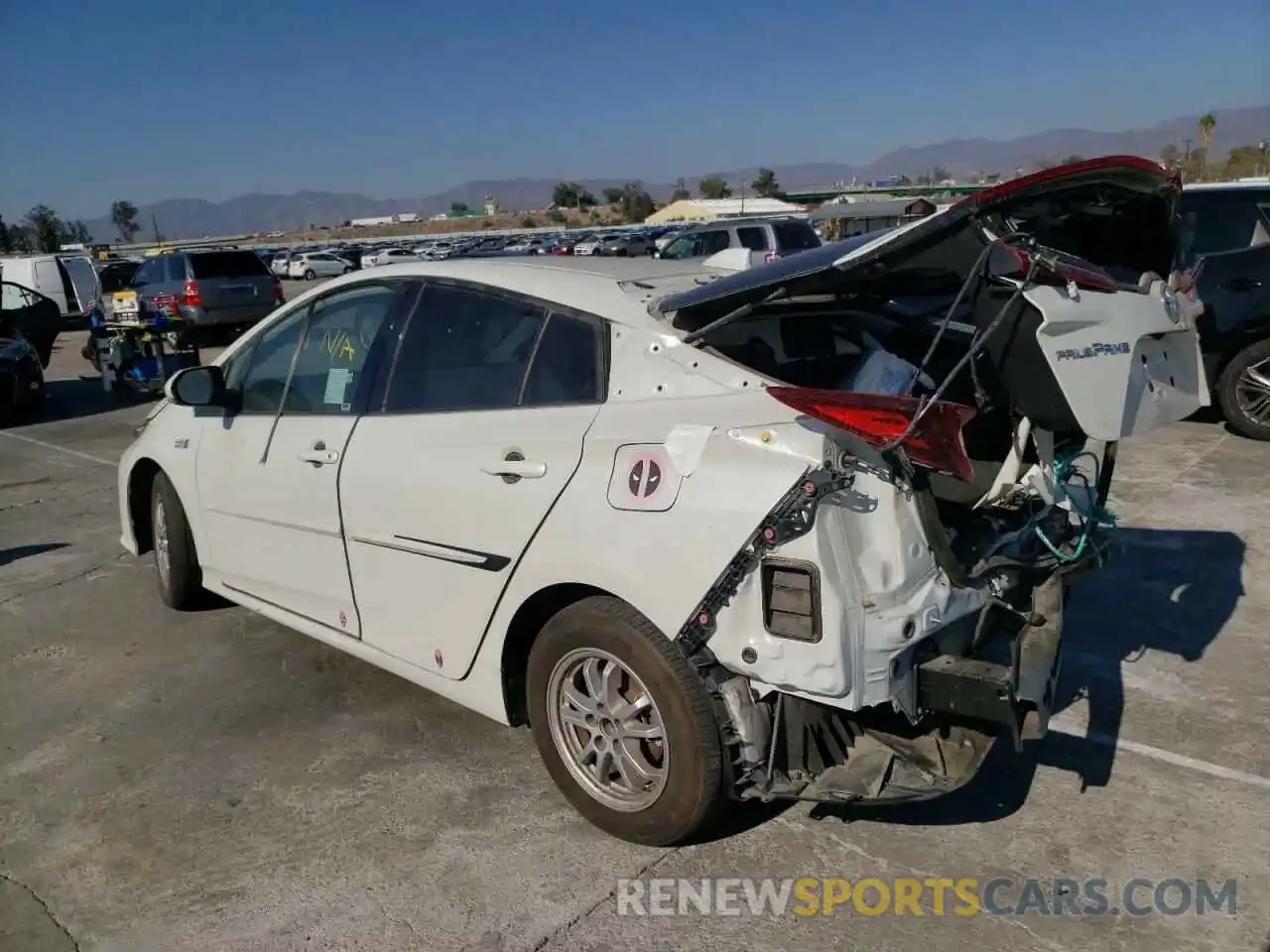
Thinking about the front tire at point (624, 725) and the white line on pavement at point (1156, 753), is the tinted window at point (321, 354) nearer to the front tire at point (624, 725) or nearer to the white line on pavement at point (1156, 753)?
the front tire at point (624, 725)

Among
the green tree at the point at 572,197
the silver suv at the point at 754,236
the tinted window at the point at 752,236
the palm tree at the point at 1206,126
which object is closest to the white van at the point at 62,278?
the silver suv at the point at 754,236

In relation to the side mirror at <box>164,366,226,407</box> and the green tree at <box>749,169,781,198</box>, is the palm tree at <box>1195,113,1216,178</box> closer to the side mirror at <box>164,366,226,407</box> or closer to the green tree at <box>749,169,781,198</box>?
the green tree at <box>749,169,781,198</box>

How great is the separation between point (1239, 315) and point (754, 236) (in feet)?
39.3

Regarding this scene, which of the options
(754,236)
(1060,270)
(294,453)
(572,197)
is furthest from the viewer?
(572,197)

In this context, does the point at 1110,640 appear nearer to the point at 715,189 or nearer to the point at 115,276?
the point at 115,276

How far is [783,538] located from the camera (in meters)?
2.61

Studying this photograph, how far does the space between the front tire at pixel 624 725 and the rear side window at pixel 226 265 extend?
19.1 m

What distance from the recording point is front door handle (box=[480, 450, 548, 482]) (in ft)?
10.3

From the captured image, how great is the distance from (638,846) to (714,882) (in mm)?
283

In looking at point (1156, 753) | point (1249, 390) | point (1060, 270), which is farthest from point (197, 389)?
point (1249, 390)

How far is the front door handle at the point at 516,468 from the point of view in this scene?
3.12 meters

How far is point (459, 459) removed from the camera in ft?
11.1

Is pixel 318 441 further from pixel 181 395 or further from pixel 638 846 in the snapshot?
pixel 638 846

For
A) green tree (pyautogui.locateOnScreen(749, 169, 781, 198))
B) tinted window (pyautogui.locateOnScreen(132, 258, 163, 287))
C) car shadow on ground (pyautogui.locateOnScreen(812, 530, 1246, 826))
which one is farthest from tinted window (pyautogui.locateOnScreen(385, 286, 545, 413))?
green tree (pyautogui.locateOnScreen(749, 169, 781, 198))
